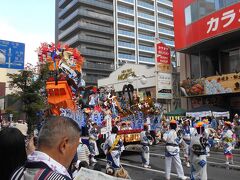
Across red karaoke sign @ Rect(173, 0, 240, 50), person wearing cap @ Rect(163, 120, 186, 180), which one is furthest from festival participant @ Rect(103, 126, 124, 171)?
red karaoke sign @ Rect(173, 0, 240, 50)

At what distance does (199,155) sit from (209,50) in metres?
21.2

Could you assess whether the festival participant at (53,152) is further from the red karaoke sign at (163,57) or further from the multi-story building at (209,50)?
the red karaoke sign at (163,57)

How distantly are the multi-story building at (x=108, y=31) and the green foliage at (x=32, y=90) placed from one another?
1863 inches

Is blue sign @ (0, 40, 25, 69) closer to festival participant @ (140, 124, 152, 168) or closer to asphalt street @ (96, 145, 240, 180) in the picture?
asphalt street @ (96, 145, 240, 180)

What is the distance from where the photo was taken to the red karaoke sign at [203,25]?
22375mm

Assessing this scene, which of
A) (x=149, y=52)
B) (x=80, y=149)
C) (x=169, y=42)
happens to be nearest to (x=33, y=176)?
(x=80, y=149)

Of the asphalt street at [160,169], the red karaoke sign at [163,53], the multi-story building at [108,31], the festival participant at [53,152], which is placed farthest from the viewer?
Answer: the multi-story building at [108,31]

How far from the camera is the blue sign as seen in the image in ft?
51.2

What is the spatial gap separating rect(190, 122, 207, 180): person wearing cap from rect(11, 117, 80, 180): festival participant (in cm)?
630

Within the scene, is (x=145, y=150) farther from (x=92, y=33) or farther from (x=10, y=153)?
(x=92, y=33)

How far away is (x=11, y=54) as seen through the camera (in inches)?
632

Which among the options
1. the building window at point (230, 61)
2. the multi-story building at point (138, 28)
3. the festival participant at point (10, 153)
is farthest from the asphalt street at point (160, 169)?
the multi-story building at point (138, 28)

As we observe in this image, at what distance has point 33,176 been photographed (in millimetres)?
1831

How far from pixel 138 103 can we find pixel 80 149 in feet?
29.0
